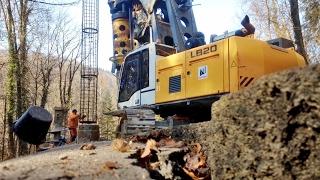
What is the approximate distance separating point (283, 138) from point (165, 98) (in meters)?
7.64

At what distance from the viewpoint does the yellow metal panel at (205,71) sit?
8281 millimetres

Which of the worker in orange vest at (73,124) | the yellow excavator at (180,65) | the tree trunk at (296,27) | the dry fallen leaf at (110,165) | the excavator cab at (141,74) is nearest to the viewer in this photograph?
the dry fallen leaf at (110,165)

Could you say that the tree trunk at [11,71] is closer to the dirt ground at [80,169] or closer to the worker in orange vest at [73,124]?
the worker in orange vest at [73,124]

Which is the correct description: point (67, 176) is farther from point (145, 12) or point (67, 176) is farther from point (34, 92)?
point (34, 92)

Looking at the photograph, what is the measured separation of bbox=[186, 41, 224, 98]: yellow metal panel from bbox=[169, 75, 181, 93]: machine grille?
31 centimetres

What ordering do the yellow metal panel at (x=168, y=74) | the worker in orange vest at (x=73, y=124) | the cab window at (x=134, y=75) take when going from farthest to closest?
the worker in orange vest at (x=73, y=124) → the cab window at (x=134, y=75) → the yellow metal panel at (x=168, y=74)

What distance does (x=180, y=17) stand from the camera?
1208cm

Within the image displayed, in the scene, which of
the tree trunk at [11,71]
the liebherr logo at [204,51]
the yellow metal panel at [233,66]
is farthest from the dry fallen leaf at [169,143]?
the tree trunk at [11,71]

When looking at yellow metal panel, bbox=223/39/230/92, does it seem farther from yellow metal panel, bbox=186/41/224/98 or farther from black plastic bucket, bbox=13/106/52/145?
black plastic bucket, bbox=13/106/52/145

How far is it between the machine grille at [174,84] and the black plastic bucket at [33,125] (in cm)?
281

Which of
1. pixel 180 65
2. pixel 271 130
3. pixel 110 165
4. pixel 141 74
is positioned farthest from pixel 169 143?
pixel 141 74

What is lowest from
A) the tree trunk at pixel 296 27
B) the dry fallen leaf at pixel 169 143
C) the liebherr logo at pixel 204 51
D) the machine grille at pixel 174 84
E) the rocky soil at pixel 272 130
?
the dry fallen leaf at pixel 169 143

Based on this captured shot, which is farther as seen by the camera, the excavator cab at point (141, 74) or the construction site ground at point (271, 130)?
the excavator cab at point (141, 74)

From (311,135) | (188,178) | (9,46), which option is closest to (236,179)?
(311,135)
